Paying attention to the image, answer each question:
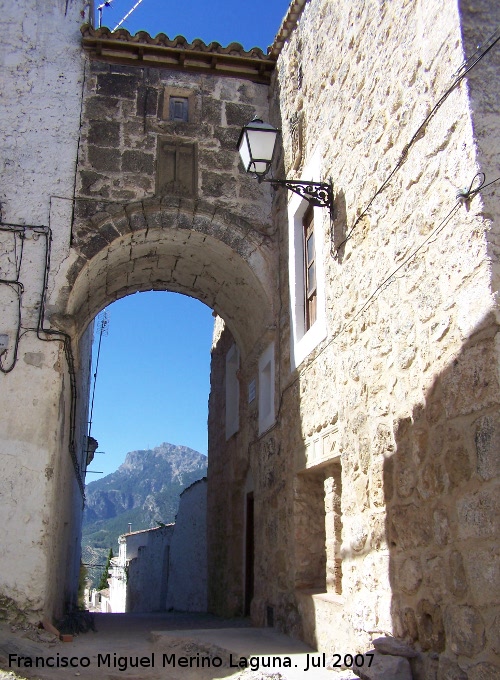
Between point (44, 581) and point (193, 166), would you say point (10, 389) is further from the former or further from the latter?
point (193, 166)

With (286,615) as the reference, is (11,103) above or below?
above

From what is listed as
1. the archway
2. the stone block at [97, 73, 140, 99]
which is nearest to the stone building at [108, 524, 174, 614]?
the archway

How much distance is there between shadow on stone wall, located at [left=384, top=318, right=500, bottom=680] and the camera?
10.1ft

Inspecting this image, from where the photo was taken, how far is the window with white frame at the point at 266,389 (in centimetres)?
716

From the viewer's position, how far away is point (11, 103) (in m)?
7.19

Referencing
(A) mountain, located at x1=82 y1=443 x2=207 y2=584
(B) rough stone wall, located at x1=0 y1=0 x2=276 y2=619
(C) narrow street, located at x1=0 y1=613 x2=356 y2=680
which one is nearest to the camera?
(C) narrow street, located at x1=0 y1=613 x2=356 y2=680

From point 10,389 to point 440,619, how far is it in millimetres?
4345

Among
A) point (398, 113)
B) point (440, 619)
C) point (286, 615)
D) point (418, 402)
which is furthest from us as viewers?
point (286, 615)

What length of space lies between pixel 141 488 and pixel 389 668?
132840mm

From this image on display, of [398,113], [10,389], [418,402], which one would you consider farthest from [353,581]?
[10,389]

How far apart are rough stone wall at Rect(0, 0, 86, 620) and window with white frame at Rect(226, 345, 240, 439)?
248 centimetres

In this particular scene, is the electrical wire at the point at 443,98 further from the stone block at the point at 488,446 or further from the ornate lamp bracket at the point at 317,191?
the stone block at the point at 488,446

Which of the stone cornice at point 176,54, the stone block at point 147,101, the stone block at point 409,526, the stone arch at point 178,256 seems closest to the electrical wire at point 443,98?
the stone block at point 409,526

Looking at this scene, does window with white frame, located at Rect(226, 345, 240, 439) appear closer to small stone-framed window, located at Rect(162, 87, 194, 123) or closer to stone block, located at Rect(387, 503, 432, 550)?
small stone-framed window, located at Rect(162, 87, 194, 123)
